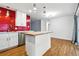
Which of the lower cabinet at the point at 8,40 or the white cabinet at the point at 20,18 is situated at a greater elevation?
the white cabinet at the point at 20,18

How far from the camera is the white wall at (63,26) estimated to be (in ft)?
28.9

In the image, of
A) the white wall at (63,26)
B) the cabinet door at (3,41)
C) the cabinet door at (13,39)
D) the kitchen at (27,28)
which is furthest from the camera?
the white wall at (63,26)

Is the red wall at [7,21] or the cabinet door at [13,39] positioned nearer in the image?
the cabinet door at [13,39]

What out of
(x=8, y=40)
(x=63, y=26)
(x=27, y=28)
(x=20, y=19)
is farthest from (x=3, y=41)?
(x=63, y=26)

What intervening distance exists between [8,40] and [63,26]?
238 inches

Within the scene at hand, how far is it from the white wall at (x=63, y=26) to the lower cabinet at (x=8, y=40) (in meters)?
5.24

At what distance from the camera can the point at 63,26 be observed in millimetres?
9430

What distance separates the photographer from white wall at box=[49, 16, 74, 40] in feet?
28.9

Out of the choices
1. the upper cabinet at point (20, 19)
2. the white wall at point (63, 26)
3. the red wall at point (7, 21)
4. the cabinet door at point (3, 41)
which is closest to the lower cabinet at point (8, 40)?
the cabinet door at point (3, 41)

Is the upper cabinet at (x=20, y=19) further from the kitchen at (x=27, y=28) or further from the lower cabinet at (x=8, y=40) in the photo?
the lower cabinet at (x=8, y=40)

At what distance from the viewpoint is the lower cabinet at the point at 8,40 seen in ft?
14.4

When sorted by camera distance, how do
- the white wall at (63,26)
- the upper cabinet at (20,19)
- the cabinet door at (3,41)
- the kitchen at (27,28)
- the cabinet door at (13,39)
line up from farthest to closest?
the white wall at (63,26)
the upper cabinet at (20,19)
the cabinet door at (13,39)
the cabinet door at (3,41)
the kitchen at (27,28)

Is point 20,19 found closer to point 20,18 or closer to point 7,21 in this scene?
point 20,18

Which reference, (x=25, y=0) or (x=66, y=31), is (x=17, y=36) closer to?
(x=25, y=0)
